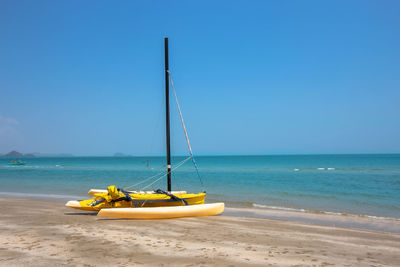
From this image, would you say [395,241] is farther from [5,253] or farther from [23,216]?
[23,216]

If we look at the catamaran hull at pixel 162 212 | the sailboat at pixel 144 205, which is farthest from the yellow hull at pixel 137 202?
the catamaran hull at pixel 162 212

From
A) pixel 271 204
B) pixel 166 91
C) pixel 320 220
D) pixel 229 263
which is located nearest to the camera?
pixel 229 263

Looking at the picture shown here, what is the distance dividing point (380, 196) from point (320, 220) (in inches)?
412

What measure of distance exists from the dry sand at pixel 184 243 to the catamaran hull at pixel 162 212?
0.30 m

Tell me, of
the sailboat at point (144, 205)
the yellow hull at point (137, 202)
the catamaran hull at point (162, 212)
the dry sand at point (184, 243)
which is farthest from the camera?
the yellow hull at point (137, 202)

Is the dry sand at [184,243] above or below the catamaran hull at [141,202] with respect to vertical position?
below

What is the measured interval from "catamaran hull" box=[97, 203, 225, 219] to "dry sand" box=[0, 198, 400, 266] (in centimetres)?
30

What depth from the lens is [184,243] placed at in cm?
770

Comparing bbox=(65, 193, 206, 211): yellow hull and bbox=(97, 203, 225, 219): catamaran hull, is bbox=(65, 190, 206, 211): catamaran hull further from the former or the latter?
bbox=(97, 203, 225, 219): catamaran hull

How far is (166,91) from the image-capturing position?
48.5 ft

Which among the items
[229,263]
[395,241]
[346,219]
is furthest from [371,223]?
[229,263]

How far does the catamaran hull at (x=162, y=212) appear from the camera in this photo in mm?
10734

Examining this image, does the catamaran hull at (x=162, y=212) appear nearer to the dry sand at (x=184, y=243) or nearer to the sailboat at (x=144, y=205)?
the sailboat at (x=144, y=205)

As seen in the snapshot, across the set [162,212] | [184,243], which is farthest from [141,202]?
[184,243]
